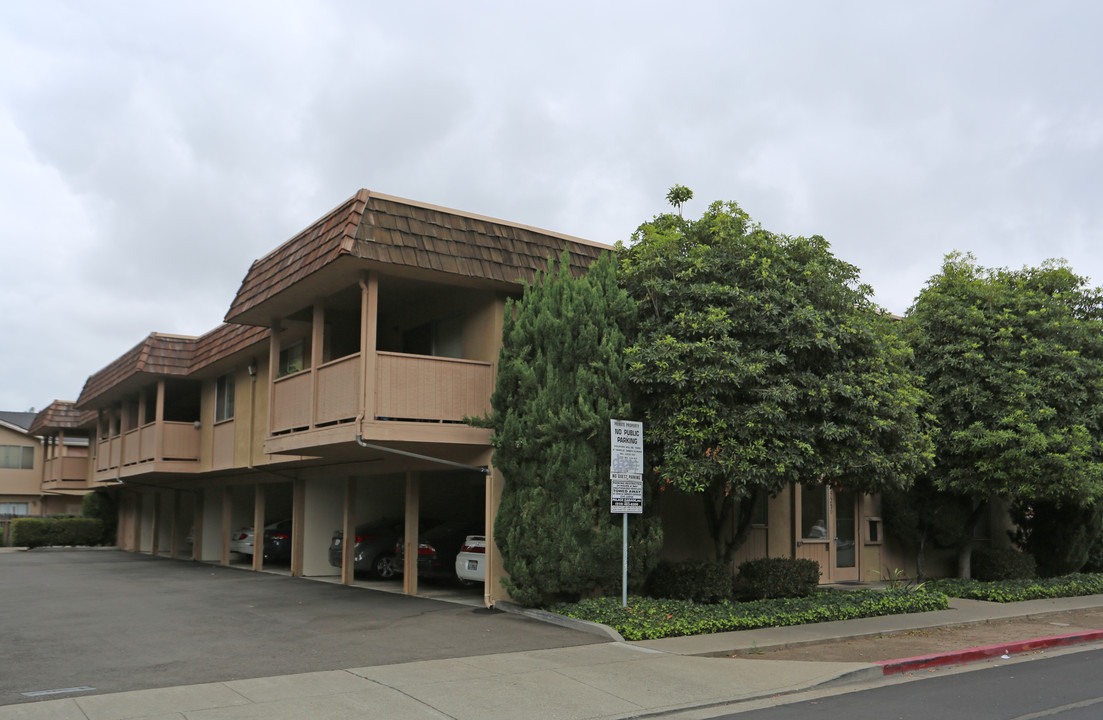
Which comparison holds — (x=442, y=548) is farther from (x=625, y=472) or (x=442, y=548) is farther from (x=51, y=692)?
(x=51, y=692)

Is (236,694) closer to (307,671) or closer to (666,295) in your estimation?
(307,671)

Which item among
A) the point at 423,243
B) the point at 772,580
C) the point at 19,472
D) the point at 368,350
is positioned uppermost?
the point at 423,243

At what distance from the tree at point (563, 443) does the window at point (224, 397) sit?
12.6 m

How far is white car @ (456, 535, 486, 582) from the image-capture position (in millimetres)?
15074

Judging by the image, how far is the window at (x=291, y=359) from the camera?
2014 cm

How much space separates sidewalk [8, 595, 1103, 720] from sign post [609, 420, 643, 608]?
181cm

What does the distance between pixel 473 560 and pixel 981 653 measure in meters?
7.69

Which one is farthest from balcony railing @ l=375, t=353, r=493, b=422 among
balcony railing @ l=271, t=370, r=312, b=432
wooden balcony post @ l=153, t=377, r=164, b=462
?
wooden balcony post @ l=153, t=377, r=164, b=462

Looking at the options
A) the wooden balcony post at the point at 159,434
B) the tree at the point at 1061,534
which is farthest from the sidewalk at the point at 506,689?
the wooden balcony post at the point at 159,434

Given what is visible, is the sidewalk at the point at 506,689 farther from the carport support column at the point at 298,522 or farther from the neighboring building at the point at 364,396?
the carport support column at the point at 298,522

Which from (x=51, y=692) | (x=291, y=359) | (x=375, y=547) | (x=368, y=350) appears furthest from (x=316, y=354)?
(x=51, y=692)

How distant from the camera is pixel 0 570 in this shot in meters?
23.2

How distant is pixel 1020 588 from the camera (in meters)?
17.2

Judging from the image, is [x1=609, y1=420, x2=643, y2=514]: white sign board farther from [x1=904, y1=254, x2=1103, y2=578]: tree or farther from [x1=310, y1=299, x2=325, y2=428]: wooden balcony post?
[x1=904, y1=254, x2=1103, y2=578]: tree
